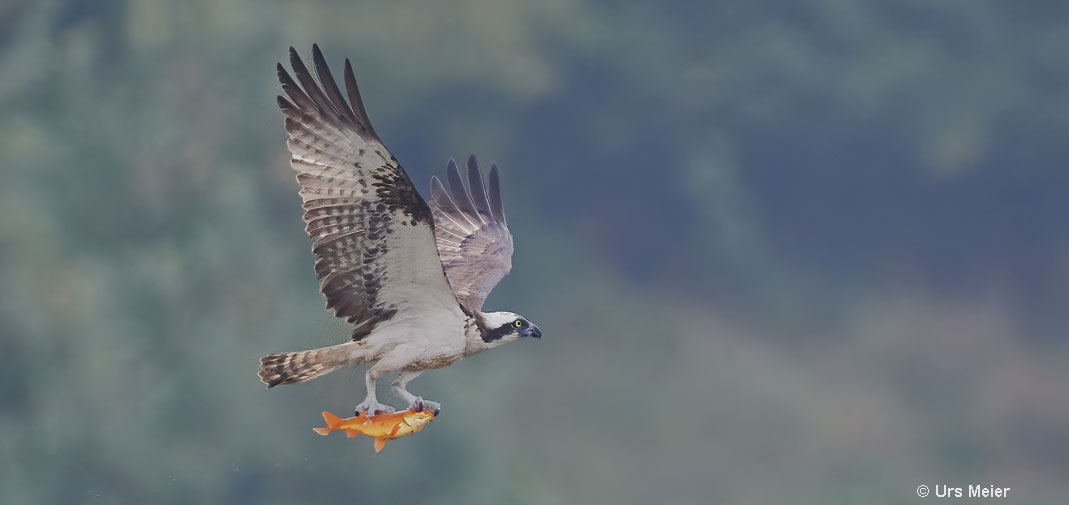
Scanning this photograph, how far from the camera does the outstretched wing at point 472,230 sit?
13742mm

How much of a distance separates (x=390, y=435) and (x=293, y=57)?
3.20 meters

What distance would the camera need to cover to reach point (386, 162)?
10844 millimetres

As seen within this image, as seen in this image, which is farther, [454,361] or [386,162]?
[454,361]

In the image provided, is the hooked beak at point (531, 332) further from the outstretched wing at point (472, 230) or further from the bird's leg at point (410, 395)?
the outstretched wing at point (472, 230)

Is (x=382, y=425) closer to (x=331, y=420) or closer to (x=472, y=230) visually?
(x=331, y=420)

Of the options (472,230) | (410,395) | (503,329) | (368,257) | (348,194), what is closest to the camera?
(348,194)

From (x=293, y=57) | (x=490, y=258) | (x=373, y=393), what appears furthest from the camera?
(x=490, y=258)

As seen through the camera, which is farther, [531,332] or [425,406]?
[531,332]

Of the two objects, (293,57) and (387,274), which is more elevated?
(293,57)

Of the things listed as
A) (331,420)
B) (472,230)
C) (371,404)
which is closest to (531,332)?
(371,404)

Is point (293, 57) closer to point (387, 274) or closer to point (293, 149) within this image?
point (293, 149)

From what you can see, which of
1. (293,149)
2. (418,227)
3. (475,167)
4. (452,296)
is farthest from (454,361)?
(475,167)

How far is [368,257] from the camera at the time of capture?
11.1m

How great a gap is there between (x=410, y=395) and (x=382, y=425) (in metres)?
0.59
